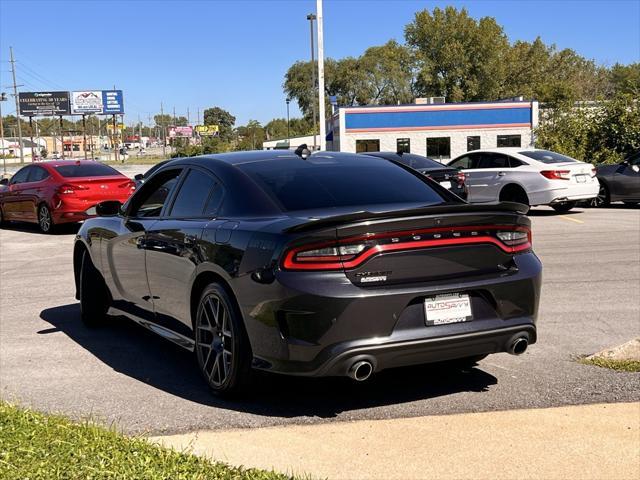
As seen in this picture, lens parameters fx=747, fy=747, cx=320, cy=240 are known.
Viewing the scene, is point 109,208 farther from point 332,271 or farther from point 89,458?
point 89,458

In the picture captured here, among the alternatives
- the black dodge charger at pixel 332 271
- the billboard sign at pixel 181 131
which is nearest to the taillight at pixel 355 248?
the black dodge charger at pixel 332 271

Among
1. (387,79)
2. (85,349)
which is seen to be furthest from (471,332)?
(387,79)

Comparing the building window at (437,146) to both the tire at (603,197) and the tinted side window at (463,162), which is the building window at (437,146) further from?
the tire at (603,197)

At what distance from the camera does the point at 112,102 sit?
10438 cm

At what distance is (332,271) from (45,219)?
13.2 metres

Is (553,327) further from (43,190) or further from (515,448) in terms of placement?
(43,190)

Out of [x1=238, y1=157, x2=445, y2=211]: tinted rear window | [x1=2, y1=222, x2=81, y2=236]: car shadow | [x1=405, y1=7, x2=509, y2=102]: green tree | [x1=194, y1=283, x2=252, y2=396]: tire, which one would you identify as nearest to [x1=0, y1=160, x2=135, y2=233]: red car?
[x1=2, y1=222, x2=81, y2=236]: car shadow

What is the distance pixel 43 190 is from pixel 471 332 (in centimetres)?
1351

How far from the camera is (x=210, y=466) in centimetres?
360

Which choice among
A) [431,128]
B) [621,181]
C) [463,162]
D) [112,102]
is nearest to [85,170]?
[463,162]

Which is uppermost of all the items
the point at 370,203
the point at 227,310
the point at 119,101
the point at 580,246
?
the point at 119,101

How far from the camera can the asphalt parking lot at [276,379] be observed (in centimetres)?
471

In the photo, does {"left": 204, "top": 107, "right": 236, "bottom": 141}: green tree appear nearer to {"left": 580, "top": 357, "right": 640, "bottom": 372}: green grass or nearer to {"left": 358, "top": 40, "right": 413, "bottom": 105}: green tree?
{"left": 358, "top": 40, "right": 413, "bottom": 105}: green tree

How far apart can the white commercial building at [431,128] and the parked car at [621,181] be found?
99.7ft
